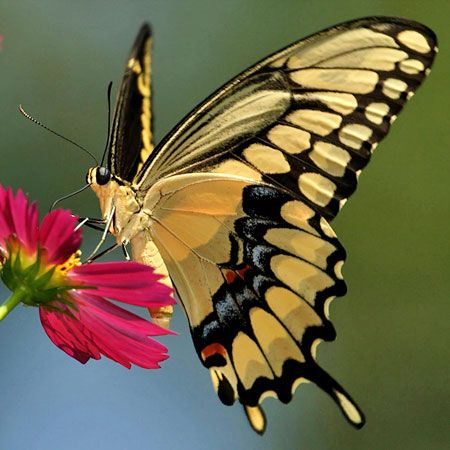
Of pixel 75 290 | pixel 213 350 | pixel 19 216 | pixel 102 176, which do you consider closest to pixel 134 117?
pixel 102 176

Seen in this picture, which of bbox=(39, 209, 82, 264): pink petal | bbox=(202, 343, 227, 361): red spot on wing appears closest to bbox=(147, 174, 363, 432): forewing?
bbox=(202, 343, 227, 361): red spot on wing

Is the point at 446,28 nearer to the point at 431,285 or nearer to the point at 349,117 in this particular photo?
the point at 431,285

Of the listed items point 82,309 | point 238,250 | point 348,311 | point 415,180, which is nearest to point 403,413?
point 348,311

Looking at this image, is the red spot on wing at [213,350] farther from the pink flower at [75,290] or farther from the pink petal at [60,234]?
the pink petal at [60,234]

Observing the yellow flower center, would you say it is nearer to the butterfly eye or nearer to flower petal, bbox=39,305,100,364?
flower petal, bbox=39,305,100,364

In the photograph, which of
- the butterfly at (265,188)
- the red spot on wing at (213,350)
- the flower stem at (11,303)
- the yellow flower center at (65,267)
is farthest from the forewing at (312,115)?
the flower stem at (11,303)
